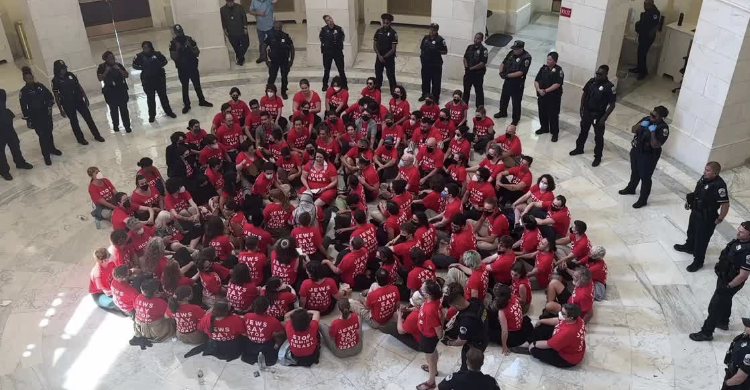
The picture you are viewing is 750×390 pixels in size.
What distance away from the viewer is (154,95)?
12.9 metres

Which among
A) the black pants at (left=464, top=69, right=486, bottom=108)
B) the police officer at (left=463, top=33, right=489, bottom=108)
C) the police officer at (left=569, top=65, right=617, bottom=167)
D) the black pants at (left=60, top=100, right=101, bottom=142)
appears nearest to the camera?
the police officer at (left=569, top=65, right=617, bottom=167)

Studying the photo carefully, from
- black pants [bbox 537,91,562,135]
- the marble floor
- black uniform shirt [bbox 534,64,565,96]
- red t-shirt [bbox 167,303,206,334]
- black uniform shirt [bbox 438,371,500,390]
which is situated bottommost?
the marble floor

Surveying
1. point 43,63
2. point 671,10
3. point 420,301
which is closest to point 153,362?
point 420,301

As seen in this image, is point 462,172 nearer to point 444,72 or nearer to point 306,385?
point 306,385

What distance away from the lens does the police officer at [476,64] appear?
41.3 feet

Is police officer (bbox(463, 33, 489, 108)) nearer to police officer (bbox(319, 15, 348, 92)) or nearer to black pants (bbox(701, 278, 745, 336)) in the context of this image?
police officer (bbox(319, 15, 348, 92))

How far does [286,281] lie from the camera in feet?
26.1

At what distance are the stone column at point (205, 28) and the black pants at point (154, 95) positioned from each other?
2363mm

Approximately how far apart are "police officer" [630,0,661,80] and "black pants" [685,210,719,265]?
6711mm

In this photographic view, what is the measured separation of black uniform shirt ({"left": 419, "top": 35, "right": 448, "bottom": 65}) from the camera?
42.3 feet

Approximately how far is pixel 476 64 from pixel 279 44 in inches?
161

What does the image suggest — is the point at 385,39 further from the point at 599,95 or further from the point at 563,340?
the point at 563,340

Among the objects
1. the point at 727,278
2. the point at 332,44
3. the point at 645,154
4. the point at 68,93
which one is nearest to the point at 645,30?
the point at 645,154

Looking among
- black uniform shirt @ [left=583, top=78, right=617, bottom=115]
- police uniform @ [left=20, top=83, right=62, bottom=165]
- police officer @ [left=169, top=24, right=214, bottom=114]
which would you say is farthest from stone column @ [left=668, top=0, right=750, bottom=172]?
police uniform @ [left=20, top=83, right=62, bottom=165]
